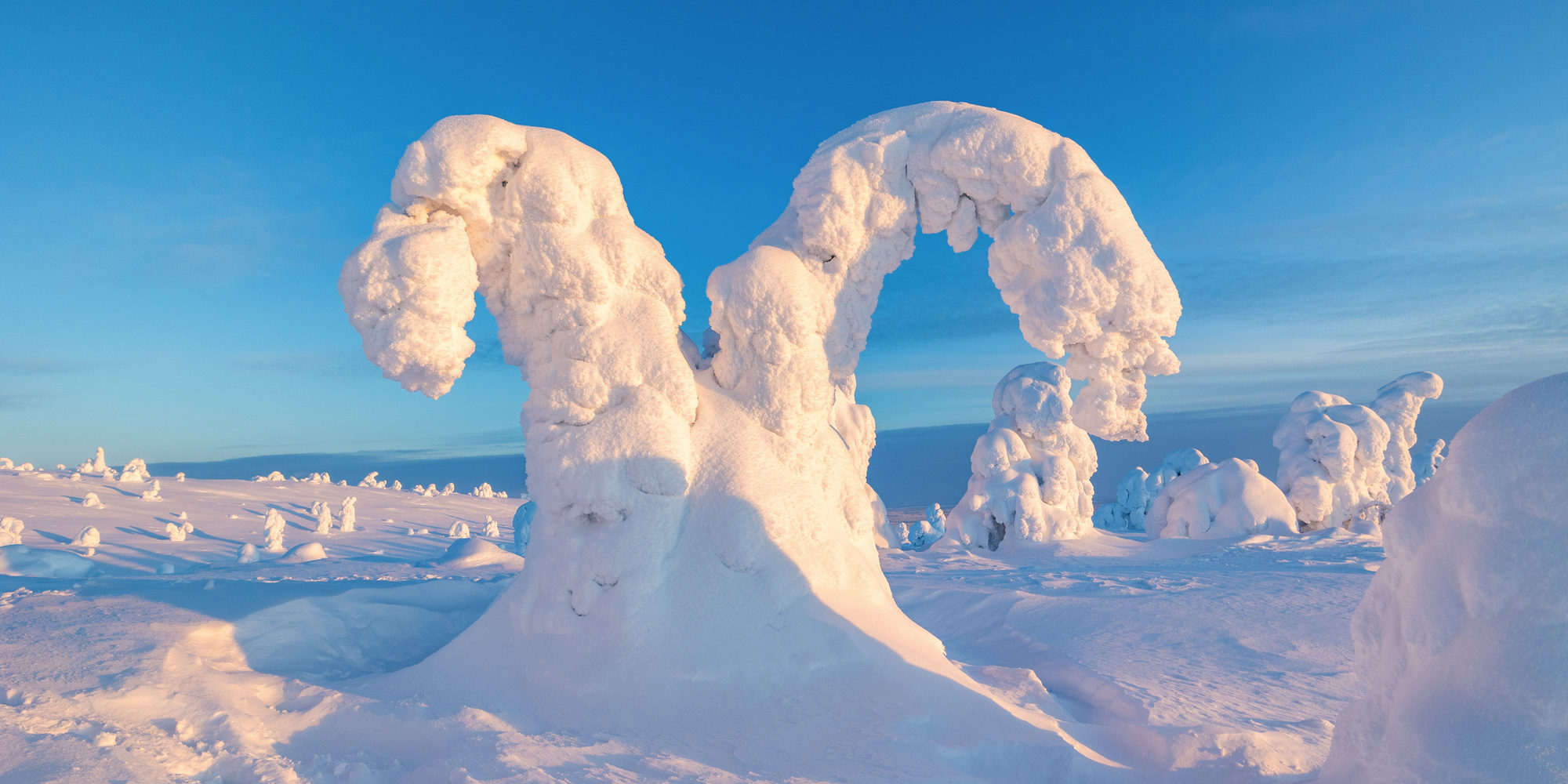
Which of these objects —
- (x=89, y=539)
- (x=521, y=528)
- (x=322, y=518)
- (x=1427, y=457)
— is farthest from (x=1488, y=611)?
(x=1427, y=457)

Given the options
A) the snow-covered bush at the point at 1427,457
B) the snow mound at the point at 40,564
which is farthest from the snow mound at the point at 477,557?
the snow-covered bush at the point at 1427,457

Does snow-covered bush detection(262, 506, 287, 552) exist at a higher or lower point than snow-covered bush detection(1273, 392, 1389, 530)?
lower

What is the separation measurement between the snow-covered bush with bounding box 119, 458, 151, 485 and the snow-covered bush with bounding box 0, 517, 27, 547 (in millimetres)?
10002

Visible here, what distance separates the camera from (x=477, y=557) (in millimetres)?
12312

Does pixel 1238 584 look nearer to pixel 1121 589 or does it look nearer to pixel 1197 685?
pixel 1121 589

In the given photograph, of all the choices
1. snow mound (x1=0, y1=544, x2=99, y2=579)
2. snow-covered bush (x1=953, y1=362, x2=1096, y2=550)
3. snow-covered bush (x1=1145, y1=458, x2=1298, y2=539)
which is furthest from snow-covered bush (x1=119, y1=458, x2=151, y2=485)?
snow-covered bush (x1=1145, y1=458, x2=1298, y2=539)

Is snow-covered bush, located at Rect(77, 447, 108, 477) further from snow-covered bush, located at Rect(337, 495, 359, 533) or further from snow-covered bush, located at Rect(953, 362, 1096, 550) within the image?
snow-covered bush, located at Rect(953, 362, 1096, 550)

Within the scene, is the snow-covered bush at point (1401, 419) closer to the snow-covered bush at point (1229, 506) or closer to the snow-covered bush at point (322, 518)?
the snow-covered bush at point (1229, 506)

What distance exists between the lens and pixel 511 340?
5.19 m

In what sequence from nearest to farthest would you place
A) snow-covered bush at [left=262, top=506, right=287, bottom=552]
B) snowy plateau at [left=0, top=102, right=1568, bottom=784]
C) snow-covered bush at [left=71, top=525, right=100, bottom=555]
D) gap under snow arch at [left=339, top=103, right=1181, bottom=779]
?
snowy plateau at [left=0, top=102, right=1568, bottom=784] → gap under snow arch at [left=339, top=103, right=1181, bottom=779] → snow-covered bush at [left=71, top=525, right=100, bottom=555] → snow-covered bush at [left=262, top=506, right=287, bottom=552]

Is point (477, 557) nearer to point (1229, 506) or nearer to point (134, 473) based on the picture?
point (1229, 506)

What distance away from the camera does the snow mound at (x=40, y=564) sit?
891cm

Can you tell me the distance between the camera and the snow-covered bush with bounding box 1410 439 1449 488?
27.6 meters

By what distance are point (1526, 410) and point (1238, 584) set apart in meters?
6.58
